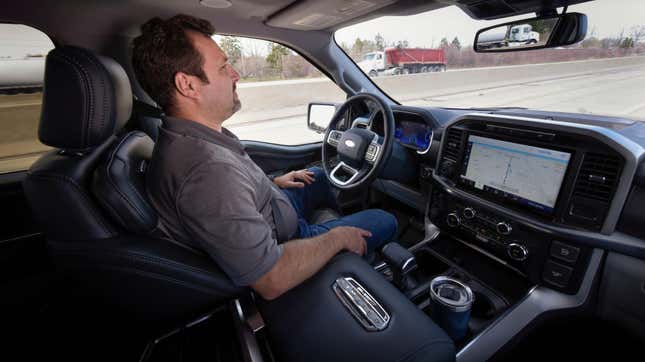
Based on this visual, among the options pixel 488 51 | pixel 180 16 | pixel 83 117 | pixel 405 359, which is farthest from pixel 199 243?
pixel 488 51

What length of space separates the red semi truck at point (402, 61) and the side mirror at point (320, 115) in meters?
0.56

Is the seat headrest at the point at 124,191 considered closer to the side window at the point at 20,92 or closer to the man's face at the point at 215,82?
the man's face at the point at 215,82

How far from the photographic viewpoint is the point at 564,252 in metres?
1.32

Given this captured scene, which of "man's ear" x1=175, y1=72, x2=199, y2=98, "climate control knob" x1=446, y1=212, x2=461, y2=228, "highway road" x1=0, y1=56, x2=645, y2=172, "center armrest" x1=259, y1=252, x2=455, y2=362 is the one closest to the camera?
"center armrest" x1=259, y1=252, x2=455, y2=362

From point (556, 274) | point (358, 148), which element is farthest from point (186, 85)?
point (556, 274)

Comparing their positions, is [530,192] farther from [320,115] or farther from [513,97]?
[513,97]

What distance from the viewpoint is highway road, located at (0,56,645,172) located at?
2.24m

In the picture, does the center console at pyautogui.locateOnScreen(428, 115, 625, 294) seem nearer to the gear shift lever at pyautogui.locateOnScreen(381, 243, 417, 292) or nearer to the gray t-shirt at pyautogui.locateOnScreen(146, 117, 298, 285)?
the gear shift lever at pyautogui.locateOnScreen(381, 243, 417, 292)

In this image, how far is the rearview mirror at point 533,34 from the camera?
142 cm

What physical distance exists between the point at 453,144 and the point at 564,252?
75 centimetres

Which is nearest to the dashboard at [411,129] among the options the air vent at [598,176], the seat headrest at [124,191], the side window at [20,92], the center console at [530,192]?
the center console at [530,192]

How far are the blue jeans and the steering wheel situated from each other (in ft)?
0.46

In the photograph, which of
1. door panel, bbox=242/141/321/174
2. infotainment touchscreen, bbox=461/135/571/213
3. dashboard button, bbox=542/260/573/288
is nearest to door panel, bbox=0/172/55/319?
door panel, bbox=242/141/321/174

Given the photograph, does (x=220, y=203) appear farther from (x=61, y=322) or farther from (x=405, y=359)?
(x=61, y=322)
